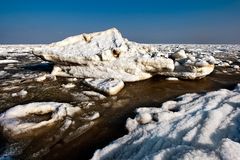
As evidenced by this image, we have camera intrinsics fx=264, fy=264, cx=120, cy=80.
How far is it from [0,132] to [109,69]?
5.14 meters

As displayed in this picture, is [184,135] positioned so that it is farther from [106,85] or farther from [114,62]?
[114,62]

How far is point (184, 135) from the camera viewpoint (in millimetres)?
→ 4555

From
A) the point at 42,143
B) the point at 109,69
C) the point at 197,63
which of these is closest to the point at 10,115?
the point at 42,143

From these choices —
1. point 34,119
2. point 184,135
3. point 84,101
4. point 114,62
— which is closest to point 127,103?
point 84,101

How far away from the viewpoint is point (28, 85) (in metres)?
9.50

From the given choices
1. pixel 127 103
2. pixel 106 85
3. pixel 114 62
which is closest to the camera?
pixel 127 103

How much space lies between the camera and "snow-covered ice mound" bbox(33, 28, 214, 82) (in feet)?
32.5

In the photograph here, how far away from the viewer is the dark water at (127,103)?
490cm

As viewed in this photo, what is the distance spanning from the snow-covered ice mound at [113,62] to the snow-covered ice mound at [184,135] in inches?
149

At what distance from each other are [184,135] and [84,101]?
3698 mm

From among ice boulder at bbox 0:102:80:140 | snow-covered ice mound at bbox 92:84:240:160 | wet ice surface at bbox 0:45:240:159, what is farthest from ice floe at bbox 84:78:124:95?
snow-covered ice mound at bbox 92:84:240:160

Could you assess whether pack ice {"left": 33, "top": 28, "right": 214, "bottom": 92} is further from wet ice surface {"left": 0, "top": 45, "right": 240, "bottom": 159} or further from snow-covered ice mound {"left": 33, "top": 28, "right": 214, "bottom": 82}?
wet ice surface {"left": 0, "top": 45, "right": 240, "bottom": 159}

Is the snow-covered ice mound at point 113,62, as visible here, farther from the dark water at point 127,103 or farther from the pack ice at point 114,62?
the dark water at point 127,103

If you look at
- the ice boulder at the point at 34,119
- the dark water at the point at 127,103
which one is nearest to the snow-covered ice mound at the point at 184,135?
the dark water at the point at 127,103
